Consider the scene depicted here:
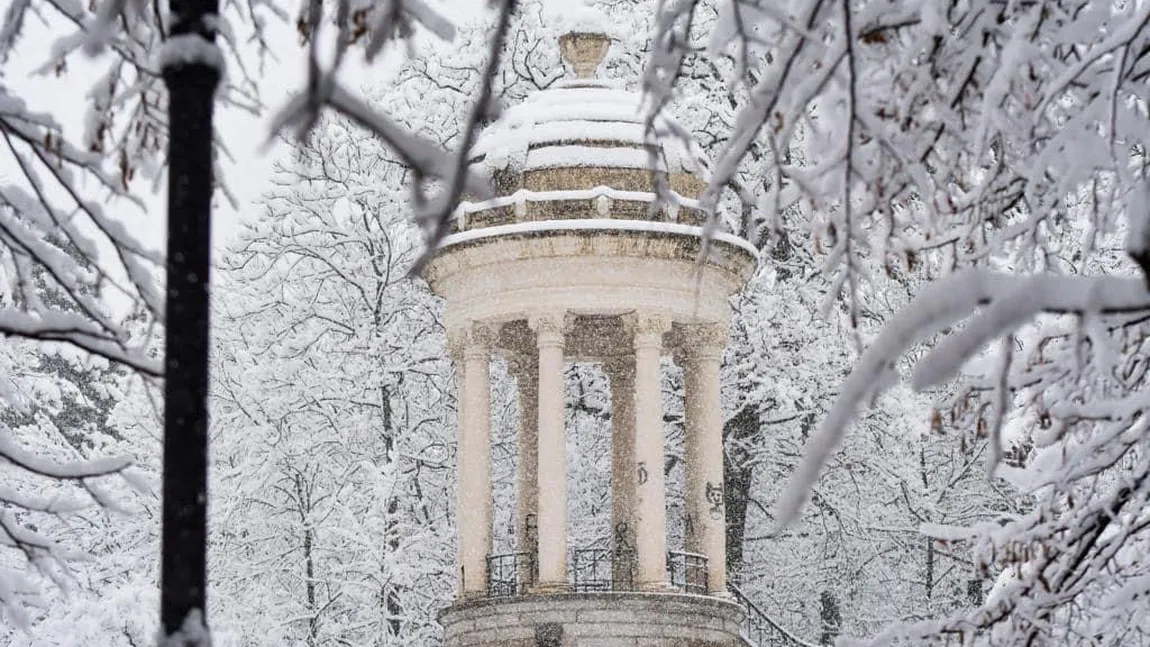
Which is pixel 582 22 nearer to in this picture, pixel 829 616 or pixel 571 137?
pixel 571 137

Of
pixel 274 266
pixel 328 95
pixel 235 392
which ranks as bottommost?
pixel 328 95

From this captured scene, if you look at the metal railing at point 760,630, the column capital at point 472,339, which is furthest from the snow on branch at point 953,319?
the metal railing at point 760,630

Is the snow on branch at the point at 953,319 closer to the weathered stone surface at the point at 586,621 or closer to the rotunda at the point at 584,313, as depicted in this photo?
the rotunda at the point at 584,313

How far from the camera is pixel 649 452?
23.2 meters

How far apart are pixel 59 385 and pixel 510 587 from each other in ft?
39.5

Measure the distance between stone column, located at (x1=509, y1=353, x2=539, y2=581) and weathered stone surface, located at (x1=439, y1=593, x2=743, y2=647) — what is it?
2177mm

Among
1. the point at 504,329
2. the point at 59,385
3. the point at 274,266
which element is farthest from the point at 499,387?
the point at 59,385

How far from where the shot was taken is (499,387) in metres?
30.4

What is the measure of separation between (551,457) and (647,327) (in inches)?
67.6

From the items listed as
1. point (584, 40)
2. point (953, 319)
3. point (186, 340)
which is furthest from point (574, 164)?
point (953, 319)

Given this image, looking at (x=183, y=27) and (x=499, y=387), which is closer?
(x=183, y=27)

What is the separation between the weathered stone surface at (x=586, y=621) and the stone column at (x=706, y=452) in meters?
1.38

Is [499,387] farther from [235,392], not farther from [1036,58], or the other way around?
[1036,58]

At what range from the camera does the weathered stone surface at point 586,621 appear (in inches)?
874
